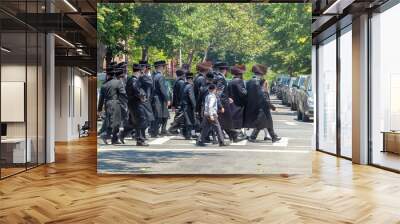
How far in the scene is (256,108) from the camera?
7527 mm

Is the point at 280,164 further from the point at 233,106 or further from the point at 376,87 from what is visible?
the point at 376,87

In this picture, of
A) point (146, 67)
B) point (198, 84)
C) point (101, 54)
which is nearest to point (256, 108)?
point (198, 84)

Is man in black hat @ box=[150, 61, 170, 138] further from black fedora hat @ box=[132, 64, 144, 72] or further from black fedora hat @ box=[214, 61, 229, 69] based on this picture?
black fedora hat @ box=[214, 61, 229, 69]

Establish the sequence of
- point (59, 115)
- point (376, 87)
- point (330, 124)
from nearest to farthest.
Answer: point (376, 87) < point (330, 124) < point (59, 115)

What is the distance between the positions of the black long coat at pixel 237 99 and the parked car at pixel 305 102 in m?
0.90

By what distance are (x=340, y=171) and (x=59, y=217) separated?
16.9ft

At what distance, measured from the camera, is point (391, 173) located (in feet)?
25.1

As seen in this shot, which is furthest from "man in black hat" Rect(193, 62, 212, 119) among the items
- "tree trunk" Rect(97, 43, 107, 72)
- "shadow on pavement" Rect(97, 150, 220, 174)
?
"tree trunk" Rect(97, 43, 107, 72)

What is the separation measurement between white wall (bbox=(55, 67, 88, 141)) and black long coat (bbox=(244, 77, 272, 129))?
1017 centimetres

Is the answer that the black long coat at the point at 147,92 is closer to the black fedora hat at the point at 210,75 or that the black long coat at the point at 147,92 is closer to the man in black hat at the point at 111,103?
the man in black hat at the point at 111,103

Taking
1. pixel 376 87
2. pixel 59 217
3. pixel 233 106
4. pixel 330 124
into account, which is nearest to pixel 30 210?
pixel 59 217

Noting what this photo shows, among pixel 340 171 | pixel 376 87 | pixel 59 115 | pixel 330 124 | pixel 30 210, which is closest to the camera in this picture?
pixel 30 210

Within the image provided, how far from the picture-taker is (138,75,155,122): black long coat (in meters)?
7.41

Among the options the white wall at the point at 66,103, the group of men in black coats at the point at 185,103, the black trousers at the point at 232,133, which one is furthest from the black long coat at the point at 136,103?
the white wall at the point at 66,103
